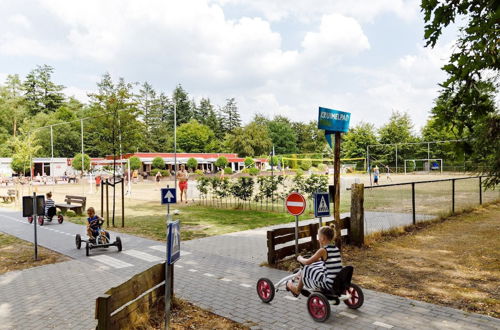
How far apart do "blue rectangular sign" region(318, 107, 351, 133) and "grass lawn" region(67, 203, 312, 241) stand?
5.39 metres

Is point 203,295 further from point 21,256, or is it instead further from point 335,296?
point 21,256

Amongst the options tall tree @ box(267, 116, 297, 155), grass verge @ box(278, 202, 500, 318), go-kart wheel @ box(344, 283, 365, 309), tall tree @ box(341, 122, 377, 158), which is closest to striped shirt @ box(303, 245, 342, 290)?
go-kart wheel @ box(344, 283, 365, 309)

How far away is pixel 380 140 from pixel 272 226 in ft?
203

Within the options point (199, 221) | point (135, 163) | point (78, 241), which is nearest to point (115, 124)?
point (199, 221)

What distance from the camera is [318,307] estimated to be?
500 centimetres

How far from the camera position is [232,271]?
7.57 metres

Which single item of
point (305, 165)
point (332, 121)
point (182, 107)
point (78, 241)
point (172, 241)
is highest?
point (182, 107)

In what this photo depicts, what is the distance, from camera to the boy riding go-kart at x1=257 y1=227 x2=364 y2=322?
4.95 m

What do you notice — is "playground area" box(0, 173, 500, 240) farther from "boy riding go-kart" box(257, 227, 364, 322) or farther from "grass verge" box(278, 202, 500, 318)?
"boy riding go-kart" box(257, 227, 364, 322)

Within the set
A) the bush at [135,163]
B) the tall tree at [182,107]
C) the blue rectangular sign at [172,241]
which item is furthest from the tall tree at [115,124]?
the tall tree at [182,107]

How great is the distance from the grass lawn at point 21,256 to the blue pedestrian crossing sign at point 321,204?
19.3 feet

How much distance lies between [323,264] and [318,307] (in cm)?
55

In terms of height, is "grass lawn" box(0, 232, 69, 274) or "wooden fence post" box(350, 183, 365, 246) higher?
"wooden fence post" box(350, 183, 365, 246)

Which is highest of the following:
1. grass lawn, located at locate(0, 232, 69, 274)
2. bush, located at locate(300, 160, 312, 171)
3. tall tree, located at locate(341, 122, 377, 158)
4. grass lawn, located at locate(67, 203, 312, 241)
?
tall tree, located at locate(341, 122, 377, 158)
